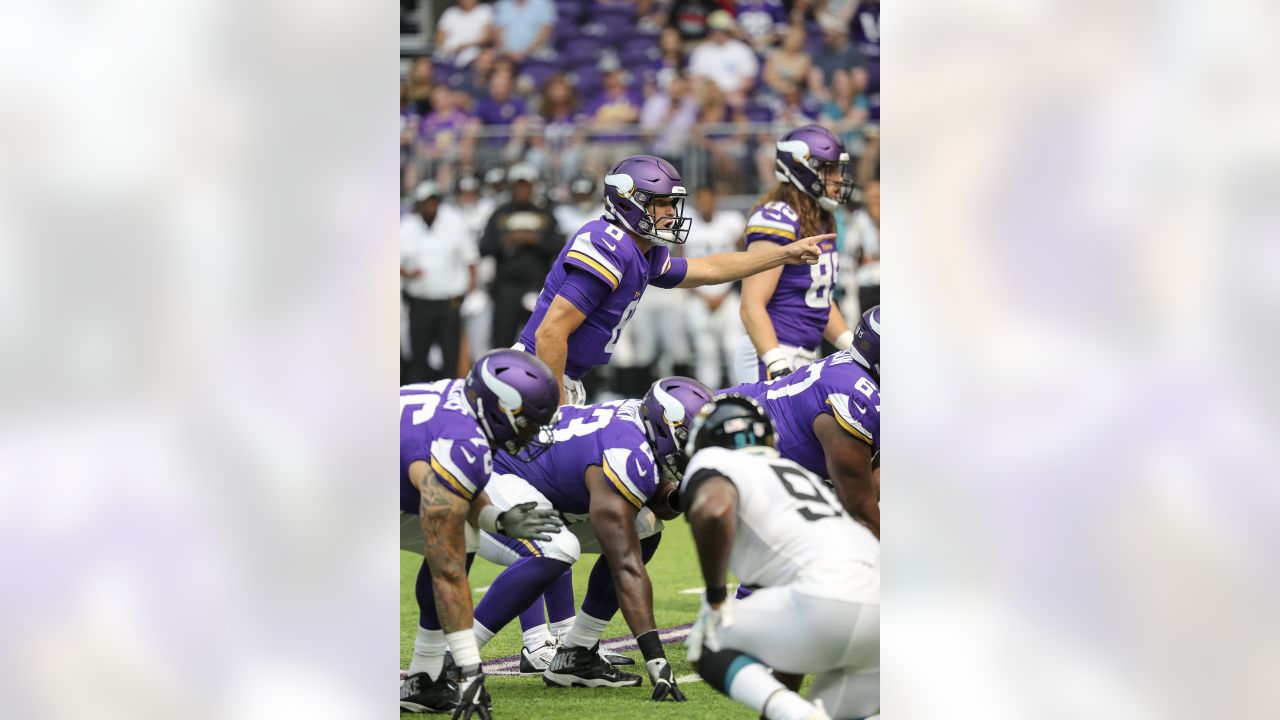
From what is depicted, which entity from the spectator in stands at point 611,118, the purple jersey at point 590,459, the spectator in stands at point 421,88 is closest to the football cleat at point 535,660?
the purple jersey at point 590,459

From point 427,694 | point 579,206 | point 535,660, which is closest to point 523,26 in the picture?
point 579,206

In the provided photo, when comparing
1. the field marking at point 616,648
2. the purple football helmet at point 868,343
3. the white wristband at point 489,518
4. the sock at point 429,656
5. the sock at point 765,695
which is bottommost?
the field marking at point 616,648

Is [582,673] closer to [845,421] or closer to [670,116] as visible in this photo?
[845,421]

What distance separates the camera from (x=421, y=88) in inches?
653

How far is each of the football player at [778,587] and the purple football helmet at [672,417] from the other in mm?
952

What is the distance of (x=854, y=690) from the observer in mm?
4332

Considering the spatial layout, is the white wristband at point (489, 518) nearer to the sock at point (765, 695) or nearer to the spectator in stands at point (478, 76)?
the sock at point (765, 695)

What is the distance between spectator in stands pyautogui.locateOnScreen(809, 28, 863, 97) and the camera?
50.3 ft

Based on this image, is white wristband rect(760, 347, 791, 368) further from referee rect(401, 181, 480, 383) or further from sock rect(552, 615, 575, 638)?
referee rect(401, 181, 480, 383)

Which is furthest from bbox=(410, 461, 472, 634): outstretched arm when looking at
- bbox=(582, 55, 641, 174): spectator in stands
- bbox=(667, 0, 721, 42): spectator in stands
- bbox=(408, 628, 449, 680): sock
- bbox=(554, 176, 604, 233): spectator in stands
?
bbox=(667, 0, 721, 42): spectator in stands

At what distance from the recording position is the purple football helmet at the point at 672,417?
17.4 feet
